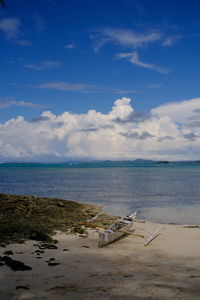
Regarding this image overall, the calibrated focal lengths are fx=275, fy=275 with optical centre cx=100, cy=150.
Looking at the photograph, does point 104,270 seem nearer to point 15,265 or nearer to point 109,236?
point 15,265

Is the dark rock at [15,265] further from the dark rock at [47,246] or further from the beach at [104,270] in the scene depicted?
the dark rock at [47,246]

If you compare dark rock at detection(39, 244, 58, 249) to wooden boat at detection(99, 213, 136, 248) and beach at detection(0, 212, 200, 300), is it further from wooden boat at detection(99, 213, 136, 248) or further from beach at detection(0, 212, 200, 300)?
wooden boat at detection(99, 213, 136, 248)

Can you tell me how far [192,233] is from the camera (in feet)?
79.0

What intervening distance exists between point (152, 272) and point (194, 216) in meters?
22.1

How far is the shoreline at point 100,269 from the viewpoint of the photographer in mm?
10820

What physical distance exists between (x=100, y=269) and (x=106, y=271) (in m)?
0.50

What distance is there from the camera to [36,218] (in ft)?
88.9

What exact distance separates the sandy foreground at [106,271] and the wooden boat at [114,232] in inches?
16.0

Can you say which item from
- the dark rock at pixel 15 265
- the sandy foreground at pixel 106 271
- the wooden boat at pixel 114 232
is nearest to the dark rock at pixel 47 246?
the sandy foreground at pixel 106 271

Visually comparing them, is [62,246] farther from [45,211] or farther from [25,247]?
[45,211]

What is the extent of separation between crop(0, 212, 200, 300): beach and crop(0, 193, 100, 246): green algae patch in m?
1.29

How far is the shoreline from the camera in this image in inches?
426

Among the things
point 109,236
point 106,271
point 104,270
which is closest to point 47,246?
point 109,236

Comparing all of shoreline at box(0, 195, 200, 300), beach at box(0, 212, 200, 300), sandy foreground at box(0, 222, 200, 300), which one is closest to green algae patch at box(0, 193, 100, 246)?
shoreline at box(0, 195, 200, 300)
